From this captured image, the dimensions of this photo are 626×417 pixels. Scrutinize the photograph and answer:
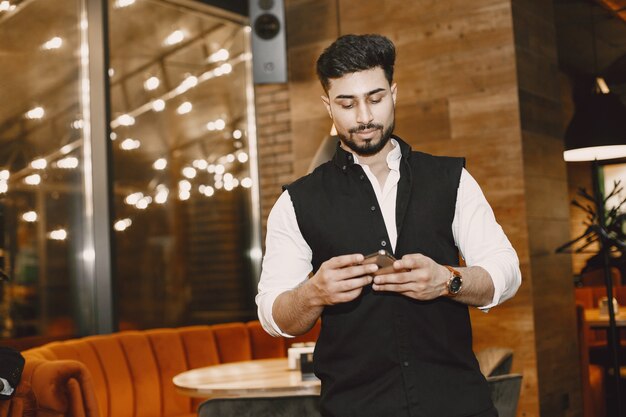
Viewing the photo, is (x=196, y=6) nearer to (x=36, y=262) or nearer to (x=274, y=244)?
(x=36, y=262)

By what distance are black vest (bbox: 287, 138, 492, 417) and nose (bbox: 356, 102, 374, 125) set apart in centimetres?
12

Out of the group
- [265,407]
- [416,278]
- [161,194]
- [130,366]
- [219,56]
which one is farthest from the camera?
[219,56]

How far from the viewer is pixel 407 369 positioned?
1.44 m

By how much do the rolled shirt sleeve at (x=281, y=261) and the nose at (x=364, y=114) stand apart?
0.78 feet

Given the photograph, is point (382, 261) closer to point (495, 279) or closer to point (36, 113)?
point (495, 279)

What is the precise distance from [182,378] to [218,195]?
8.05 ft

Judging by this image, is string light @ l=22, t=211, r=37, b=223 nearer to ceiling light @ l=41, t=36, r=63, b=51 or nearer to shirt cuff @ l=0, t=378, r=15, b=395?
ceiling light @ l=41, t=36, r=63, b=51

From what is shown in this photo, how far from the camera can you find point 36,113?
15.0ft

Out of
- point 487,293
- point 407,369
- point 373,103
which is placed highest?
point 373,103

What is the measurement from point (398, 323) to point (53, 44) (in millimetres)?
3971

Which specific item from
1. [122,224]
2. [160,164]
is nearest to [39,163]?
[122,224]

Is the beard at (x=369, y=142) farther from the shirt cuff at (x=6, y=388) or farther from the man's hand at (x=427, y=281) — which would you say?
the shirt cuff at (x=6, y=388)

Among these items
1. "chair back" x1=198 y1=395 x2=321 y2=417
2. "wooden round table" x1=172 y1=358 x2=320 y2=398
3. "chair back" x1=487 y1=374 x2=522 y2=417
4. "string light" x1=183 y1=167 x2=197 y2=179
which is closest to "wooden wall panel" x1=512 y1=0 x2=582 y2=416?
"wooden round table" x1=172 y1=358 x2=320 y2=398

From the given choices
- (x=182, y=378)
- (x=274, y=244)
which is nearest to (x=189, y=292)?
(x=182, y=378)
